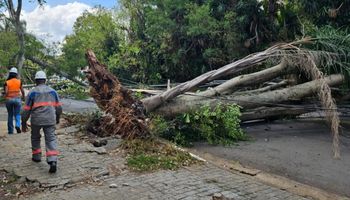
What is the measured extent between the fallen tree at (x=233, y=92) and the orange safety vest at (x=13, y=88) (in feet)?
5.35

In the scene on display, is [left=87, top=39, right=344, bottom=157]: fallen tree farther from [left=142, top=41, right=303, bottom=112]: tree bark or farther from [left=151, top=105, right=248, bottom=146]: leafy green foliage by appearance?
[left=151, top=105, right=248, bottom=146]: leafy green foliage

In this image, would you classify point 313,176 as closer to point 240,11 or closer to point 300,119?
point 300,119

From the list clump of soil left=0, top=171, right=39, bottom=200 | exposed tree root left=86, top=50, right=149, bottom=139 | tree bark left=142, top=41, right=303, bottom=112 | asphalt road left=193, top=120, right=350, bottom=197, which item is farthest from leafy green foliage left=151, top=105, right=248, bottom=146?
clump of soil left=0, top=171, right=39, bottom=200

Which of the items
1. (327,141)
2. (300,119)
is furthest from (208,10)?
(327,141)

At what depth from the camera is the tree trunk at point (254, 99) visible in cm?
884

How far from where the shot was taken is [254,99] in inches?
372

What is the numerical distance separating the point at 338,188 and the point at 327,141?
3.29 meters

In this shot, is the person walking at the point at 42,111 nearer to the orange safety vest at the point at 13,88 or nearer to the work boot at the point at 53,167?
the work boot at the point at 53,167

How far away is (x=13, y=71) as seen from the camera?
907cm

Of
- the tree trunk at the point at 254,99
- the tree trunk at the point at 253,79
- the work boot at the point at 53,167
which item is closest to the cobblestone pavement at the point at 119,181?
the work boot at the point at 53,167

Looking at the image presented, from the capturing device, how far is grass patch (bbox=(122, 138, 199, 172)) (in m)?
6.24

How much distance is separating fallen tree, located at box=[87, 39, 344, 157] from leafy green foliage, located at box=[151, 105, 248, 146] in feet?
1.09

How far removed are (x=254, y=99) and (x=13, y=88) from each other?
5661 millimetres

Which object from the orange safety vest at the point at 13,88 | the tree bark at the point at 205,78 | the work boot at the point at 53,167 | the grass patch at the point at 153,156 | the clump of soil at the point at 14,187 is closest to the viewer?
the clump of soil at the point at 14,187
